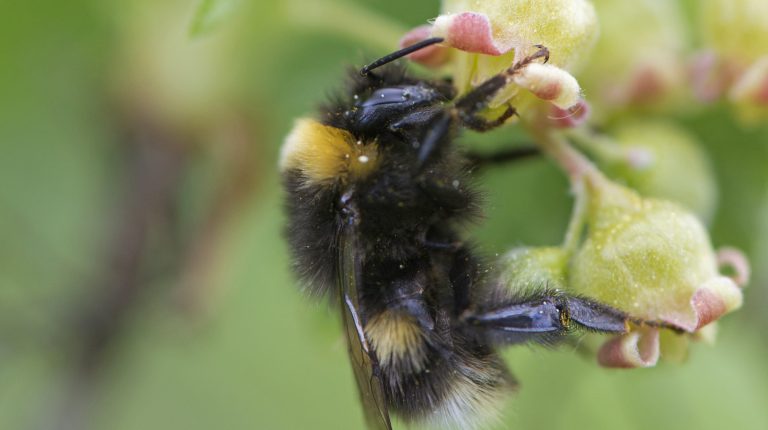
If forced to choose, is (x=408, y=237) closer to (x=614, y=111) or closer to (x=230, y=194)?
(x=614, y=111)

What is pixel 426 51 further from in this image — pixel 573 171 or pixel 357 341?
pixel 357 341

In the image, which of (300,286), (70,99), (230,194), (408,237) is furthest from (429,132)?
(70,99)

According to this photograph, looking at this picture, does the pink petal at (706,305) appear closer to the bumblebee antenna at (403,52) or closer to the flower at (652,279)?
the flower at (652,279)

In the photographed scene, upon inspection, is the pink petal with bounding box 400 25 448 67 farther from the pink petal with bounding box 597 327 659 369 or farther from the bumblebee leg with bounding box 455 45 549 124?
the pink petal with bounding box 597 327 659 369

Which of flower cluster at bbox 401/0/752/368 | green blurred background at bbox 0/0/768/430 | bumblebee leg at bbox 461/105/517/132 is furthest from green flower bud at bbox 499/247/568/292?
green blurred background at bbox 0/0/768/430

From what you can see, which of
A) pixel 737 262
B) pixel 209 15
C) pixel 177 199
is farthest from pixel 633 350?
pixel 177 199
